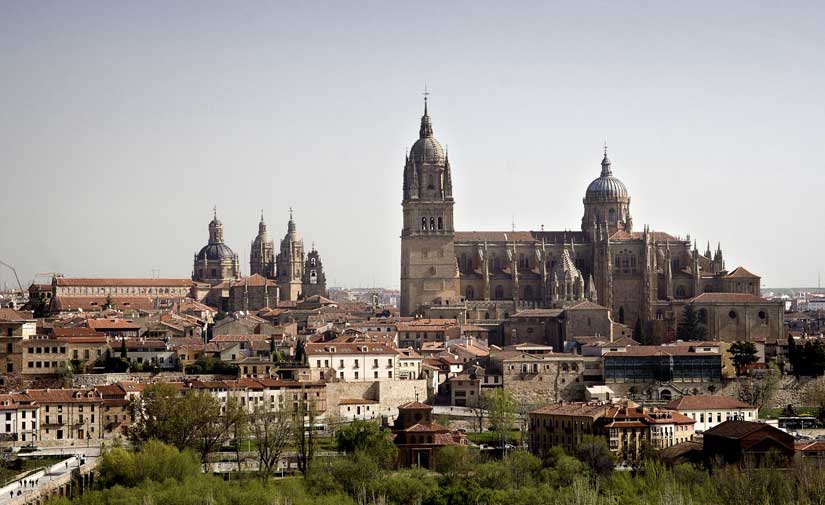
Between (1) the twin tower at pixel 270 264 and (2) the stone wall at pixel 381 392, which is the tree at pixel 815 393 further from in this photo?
(1) the twin tower at pixel 270 264

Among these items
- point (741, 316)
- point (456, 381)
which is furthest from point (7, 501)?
point (741, 316)

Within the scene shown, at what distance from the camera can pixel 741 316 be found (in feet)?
297

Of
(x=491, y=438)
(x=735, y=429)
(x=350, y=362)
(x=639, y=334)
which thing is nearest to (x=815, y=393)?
(x=639, y=334)

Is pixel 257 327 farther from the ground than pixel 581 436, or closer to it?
farther from the ground

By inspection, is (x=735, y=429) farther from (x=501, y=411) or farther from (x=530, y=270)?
(x=530, y=270)

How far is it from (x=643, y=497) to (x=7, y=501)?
1847 cm

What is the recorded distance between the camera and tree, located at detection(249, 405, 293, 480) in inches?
2361

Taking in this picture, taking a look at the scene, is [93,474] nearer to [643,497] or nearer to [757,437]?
[643,497]

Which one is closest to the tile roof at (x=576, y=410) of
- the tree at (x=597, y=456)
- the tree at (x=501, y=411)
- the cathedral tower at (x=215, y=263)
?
the tree at (x=501, y=411)

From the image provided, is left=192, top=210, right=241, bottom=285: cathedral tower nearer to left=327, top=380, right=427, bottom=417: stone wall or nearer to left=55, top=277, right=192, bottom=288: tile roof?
left=55, top=277, right=192, bottom=288: tile roof

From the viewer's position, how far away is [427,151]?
96.7 metres

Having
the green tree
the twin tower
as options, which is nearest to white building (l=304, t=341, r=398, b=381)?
the green tree

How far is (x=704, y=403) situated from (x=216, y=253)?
7095cm

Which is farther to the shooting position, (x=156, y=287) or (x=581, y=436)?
(x=156, y=287)
